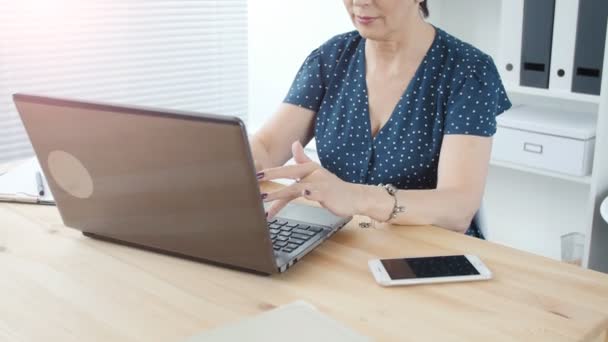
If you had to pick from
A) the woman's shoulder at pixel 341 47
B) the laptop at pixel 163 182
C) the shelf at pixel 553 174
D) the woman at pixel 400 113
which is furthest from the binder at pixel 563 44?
the laptop at pixel 163 182

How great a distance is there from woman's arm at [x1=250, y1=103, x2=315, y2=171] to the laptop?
47 centimetres

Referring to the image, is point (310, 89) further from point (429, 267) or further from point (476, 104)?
point (429, 267)

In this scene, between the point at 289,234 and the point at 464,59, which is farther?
the point at 464,59

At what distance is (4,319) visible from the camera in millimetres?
931

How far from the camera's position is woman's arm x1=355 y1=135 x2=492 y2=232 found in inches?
48.2

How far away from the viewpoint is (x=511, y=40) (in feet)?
7.41

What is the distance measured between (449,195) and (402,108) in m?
0.31

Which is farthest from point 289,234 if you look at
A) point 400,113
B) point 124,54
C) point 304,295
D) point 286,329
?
point 124,54

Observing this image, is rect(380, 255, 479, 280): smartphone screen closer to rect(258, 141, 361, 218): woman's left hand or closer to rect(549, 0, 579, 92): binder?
rect(258, 141, 361, 218): woman's left hand

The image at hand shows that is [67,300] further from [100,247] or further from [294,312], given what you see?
[294,312]

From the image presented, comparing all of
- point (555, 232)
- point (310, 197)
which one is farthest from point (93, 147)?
point (555, 232)

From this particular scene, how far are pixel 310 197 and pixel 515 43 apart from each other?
1.34m

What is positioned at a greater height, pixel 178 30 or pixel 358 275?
pixel 178 30

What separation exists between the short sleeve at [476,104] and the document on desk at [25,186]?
80 centimetres
